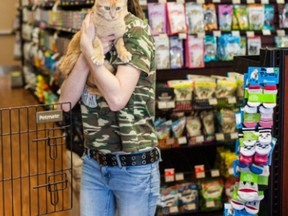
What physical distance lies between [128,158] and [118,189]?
5.1 inches

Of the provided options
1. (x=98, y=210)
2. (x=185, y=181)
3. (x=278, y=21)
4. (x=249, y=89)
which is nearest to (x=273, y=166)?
(x=249, y=89)

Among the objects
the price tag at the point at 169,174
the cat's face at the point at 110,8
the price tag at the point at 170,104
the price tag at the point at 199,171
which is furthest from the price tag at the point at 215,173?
the cat's face at the point at 110,8

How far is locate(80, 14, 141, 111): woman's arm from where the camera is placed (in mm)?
1836

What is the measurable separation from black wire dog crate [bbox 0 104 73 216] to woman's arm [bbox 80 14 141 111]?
0.26 metres

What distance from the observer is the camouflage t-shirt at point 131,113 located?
193 centimetres

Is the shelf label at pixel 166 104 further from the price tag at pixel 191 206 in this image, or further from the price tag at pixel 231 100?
the price tag at pixel 191 206

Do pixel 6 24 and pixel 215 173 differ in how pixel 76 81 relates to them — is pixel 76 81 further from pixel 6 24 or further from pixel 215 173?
pixel 6 24

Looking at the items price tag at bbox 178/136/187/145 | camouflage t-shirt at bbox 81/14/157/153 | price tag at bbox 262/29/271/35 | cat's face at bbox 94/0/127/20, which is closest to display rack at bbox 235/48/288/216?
camouflage t-shirt at bbox 81/14/157/153

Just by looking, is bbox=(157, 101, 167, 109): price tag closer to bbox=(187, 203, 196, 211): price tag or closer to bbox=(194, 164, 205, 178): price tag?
bbox=(194, 164, 205, 178): price tag

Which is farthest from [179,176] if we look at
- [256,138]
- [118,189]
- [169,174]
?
[256,138]

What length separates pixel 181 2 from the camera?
3.97 m

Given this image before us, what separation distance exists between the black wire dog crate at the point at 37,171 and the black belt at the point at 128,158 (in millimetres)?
194

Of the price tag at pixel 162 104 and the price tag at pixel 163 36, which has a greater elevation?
the price tag at pixel 163 36

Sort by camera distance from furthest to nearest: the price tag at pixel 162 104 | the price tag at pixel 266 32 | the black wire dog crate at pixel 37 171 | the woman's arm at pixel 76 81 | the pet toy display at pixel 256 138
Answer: the price tag at pixel 266 32
the price tag at pixel 162 104
the black wire dog crate at pixel 37 171
the woman's arm at pixel 76 81
the pet toy display at pixel 256 138
